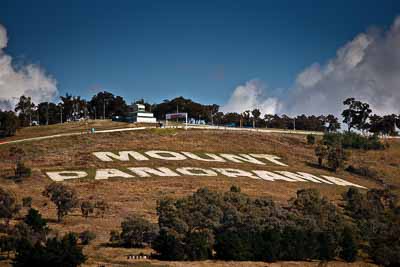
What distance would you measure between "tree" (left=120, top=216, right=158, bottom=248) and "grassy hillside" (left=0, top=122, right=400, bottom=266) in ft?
7.06

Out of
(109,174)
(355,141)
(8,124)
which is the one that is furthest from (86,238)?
(355,141)

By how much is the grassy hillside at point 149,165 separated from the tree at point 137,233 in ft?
7.06

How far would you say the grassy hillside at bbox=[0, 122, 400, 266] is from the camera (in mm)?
56806

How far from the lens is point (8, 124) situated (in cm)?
13538

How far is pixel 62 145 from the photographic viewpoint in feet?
364

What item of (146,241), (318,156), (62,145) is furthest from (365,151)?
(146,241)

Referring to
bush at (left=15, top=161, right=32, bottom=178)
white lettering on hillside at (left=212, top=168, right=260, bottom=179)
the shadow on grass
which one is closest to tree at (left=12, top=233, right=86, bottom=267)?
bush at (left=15, top=161, right=32, bottom=178)

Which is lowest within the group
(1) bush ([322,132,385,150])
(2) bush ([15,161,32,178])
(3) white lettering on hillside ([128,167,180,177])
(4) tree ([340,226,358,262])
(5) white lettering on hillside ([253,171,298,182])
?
(4) tree ([340,226,358,262])

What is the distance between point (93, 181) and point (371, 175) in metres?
61.2

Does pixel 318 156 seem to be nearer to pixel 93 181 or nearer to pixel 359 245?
pixel 93 181

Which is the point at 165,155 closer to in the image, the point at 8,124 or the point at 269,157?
the point at 269,157

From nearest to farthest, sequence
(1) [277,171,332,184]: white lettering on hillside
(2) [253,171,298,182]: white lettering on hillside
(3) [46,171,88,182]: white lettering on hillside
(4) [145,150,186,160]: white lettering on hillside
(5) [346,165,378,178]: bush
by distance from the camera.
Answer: (3) [46,171,88,182]: white lettering on hillside
(2) [253,171,298,182]: white lettering on hillside
(1) [277,171,332,184]: white lettering on hillside
(4) [145,150,186,160]: white lettering on hillside
(5) [346,165,378,178]: bush

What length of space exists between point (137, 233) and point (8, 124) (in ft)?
332

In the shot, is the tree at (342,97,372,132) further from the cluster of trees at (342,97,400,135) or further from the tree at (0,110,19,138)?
the tree at (0,110,19,138)
